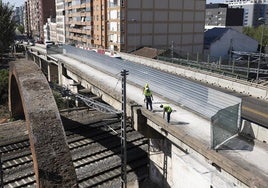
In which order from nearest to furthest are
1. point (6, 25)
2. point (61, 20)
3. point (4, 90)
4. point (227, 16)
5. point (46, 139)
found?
1. point (46, 139)
2. point (4, 90)
3. point (6, 25)
4. point (61, 20)
5. point (227, 16)

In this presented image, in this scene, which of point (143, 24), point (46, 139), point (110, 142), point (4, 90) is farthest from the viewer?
point (143, 24)

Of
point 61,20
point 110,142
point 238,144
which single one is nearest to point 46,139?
point 238,144

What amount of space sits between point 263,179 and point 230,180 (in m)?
1.84

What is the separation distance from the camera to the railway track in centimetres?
2236

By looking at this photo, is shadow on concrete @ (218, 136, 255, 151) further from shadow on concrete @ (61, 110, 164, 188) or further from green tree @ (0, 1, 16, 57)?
green tree @ (0, 1, 16, 57)

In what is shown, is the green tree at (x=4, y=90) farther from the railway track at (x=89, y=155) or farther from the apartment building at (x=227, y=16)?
the apartment building at (x=227, y=16)

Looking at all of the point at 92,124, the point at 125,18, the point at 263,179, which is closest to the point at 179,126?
the point at 263,179

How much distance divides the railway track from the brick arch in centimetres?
636

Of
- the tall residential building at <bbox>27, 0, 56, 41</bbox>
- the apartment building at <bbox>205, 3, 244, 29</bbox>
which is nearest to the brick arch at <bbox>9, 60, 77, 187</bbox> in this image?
the apartment building at <bbox>205, 3, 244, 29</bbox>

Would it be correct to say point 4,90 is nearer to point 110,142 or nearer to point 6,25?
point 6,25

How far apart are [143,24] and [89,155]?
5045 centimetres

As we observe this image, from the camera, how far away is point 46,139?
14.9 meters

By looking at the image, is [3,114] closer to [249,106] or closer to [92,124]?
[92,124]

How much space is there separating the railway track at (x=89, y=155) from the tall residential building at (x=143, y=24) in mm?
40042
